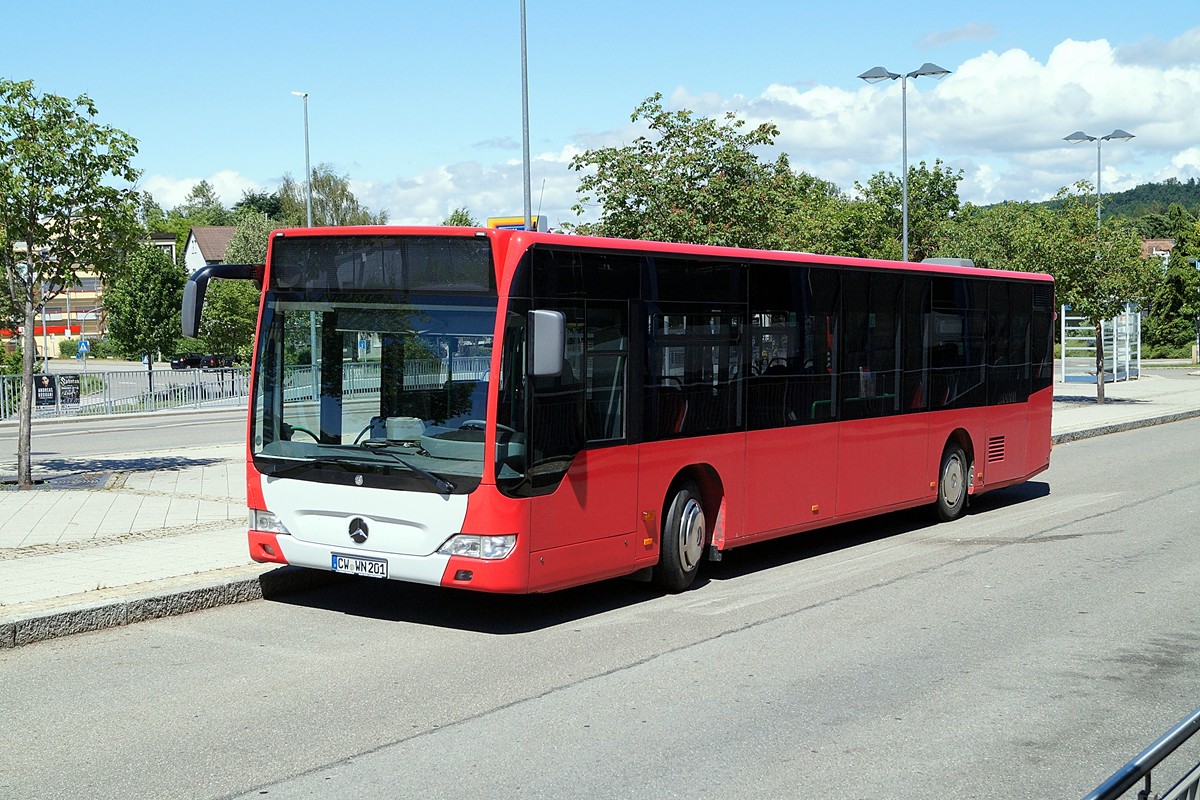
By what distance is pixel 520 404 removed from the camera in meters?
8.57

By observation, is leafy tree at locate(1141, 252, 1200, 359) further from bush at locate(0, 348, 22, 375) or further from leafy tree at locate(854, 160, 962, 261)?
bush at locate(0, 348, 22, 375)

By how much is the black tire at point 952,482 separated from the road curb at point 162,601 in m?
7.02

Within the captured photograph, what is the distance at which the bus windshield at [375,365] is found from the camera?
859 cm

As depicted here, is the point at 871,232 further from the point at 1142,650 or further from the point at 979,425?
the point at 1142,650

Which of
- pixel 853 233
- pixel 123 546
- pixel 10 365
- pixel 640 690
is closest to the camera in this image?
pixel 640 690

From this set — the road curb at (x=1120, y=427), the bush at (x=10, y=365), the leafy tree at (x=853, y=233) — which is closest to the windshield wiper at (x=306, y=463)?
the road curb at (x=1120, y=427)

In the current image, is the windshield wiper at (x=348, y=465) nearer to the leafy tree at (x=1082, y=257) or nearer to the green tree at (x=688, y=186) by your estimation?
the green tree at (x=688, y=186)

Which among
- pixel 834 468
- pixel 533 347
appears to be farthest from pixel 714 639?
pixel 834 468

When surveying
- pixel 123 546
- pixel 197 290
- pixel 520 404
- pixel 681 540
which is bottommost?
pixel 123 546

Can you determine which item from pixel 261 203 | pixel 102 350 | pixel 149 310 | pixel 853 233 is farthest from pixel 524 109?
pixel 261 203

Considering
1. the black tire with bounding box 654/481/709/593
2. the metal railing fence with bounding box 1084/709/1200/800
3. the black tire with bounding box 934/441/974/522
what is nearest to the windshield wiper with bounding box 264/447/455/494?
the black tire with bounding box 654/481/709/593

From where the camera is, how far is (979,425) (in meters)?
15.0

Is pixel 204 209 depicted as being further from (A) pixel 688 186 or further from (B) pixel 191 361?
(A) pixel 688 186

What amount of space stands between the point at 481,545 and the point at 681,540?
2.16 m
